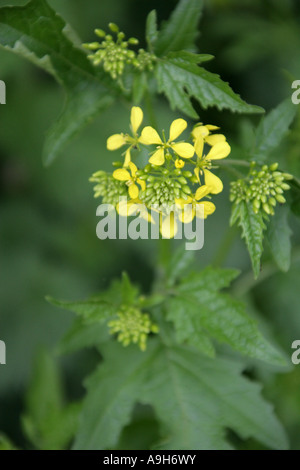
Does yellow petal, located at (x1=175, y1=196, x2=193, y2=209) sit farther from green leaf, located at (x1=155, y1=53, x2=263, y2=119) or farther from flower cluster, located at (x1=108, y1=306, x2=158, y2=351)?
flower cluster, located at (x1=108, y1=306, x2=158, y2=351)

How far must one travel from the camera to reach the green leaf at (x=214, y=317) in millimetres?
2273

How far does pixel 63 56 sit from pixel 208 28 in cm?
267

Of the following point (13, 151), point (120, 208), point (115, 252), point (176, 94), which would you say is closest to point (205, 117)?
point (115, 252)

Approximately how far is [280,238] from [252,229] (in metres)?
0.22

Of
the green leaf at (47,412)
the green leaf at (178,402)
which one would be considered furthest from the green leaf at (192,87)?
the green leaf at (47,412)

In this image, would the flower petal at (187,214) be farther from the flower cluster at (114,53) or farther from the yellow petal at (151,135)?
the flower cluster at (114,53)

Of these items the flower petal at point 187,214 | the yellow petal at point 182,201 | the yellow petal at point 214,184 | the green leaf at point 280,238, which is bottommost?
the green leaf at point 280,238

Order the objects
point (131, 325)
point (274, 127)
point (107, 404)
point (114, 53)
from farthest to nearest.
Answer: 1. point (107, 404)
2. point (131, 325)
3. point (274, 127)
4. point (114, 53)

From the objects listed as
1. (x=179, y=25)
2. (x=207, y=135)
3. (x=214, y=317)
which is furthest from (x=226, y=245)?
(x=179, y=25)

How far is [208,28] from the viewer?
183 inches

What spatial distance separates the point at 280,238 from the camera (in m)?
2.17

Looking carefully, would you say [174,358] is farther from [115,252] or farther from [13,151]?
[13,151]

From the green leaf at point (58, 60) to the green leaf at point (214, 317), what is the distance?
0.98 meters

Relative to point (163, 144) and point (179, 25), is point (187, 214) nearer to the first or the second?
point (163, 144)
